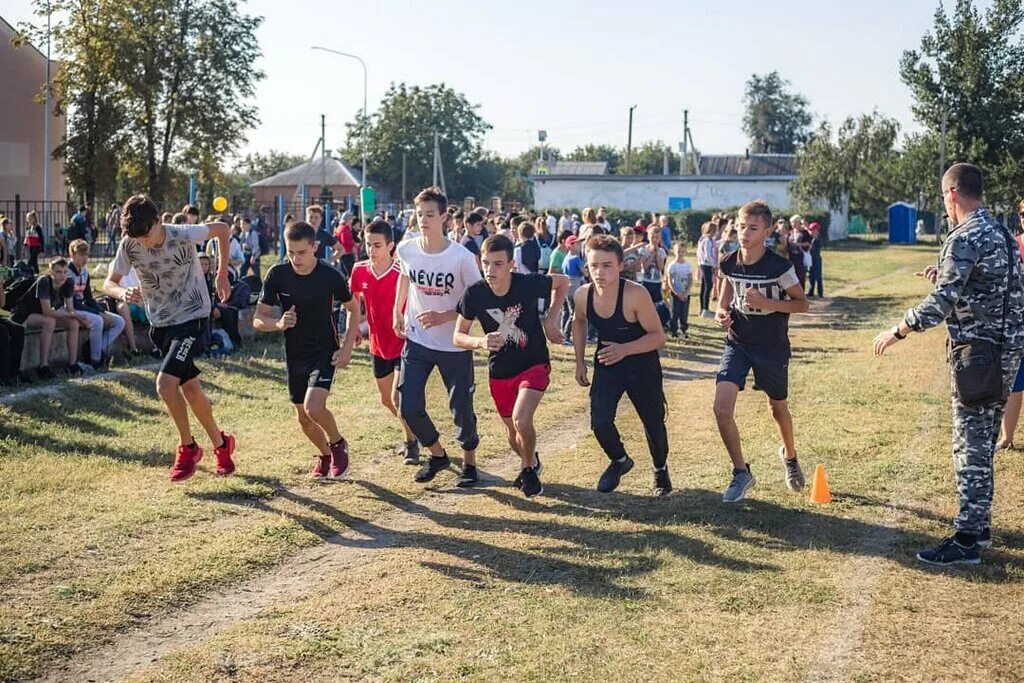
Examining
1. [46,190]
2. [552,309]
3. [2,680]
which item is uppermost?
[46,190]

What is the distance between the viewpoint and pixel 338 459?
889cm

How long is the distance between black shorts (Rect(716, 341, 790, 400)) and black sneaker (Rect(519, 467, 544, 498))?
150cm

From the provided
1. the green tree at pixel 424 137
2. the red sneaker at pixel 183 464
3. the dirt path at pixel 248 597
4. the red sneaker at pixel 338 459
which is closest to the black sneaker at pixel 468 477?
the dirt path at pixel 248 597

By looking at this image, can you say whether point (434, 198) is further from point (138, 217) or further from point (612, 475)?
point (612, 475)

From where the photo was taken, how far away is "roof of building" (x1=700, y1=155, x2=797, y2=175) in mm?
100062

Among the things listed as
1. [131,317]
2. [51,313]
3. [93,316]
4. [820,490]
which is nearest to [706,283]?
[131,317]

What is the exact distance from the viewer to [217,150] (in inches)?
1543

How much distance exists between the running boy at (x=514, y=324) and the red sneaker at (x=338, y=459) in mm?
1405

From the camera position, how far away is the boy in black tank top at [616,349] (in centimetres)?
789

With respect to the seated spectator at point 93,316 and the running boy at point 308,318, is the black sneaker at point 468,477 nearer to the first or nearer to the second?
the running boy at point 308,318

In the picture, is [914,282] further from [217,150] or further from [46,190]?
[46,190]

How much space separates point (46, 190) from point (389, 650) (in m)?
34.4

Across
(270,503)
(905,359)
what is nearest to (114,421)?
(270,503)

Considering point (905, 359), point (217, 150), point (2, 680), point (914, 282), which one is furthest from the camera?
point (217, 150)
